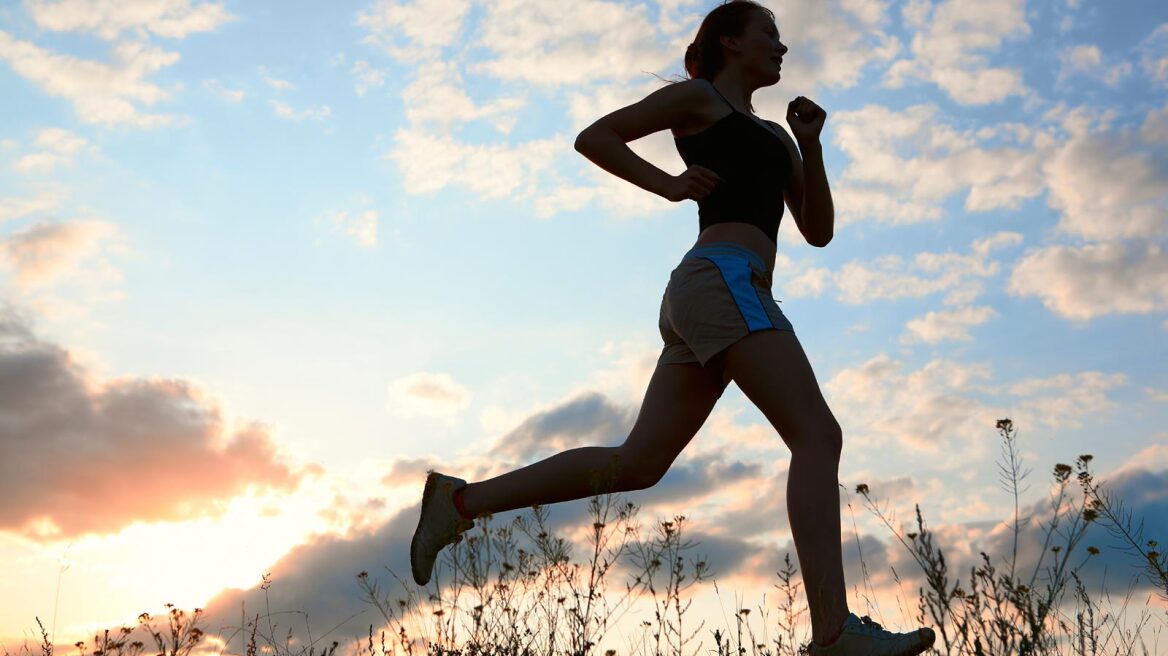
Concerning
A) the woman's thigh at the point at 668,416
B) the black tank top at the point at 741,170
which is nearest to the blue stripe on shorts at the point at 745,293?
the black tank top at the point at 741,170

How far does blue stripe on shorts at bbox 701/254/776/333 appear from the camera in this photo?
3.73 m

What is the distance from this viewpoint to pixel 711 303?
3781 mm

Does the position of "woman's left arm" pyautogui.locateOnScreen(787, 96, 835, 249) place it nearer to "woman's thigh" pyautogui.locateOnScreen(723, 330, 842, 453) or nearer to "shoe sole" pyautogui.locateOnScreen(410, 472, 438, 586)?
"woman's thigh" pyautogui.locateOnScreen(723, 330, 842, 453)

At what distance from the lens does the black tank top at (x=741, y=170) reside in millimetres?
3973

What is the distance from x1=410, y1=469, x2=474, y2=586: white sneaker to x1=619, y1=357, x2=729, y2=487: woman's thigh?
0.76 m

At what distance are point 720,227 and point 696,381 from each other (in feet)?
1.86

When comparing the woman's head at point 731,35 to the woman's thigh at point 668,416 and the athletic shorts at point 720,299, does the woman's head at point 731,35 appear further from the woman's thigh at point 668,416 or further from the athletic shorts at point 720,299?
the woman's thigh at point 668,416

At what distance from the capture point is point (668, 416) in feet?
13.4

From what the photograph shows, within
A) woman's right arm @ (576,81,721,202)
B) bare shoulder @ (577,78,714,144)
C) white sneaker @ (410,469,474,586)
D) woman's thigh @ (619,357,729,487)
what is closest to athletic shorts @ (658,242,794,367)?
woman's thigh @ (619,357,729,487)

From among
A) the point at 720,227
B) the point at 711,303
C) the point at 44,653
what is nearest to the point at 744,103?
the point at 720,227

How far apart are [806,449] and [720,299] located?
577 millimetres

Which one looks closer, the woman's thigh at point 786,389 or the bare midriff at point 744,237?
the woman's thigh at point 786,389

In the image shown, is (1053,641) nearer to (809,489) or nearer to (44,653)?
(809,489)

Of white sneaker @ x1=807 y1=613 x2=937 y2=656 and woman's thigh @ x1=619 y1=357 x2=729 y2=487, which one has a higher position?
woman's thigh @ x1=619 y1=357 x2=729 y2=487
